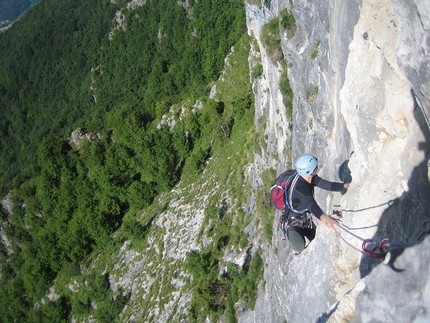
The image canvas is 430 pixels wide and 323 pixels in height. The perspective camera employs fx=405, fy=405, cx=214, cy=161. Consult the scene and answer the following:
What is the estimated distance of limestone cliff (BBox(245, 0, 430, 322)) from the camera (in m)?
4.46

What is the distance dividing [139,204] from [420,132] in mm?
43172

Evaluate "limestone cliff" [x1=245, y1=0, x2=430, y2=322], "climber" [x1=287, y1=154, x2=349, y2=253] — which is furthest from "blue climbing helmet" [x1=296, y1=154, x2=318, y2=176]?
"limestone cliff" [x1=245, y1=0, x2=430, y2=322]

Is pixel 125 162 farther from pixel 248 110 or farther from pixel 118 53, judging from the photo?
pixel 118 53

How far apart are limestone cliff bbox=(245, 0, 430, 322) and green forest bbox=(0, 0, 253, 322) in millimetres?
24936

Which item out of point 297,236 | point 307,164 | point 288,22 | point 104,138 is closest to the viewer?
point 307,164

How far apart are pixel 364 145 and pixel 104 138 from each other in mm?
50780

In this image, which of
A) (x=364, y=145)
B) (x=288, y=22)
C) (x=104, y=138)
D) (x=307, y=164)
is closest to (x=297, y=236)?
(x=307, y=164)

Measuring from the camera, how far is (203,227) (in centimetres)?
3066

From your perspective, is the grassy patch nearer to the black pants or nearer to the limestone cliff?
the limestone cliff

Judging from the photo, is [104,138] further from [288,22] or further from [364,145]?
[364,145]

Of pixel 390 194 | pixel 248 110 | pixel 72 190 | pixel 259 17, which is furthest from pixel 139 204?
pixel 390 194

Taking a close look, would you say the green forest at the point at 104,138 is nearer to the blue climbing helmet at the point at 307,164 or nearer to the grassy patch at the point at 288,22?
the grassy patch at the point at 288,22

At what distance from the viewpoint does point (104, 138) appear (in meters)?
56.3

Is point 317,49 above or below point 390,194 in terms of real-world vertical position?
above
